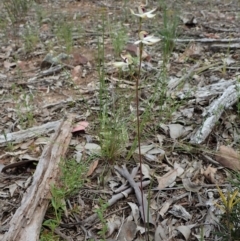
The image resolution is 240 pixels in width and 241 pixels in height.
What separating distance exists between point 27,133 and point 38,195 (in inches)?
28.2

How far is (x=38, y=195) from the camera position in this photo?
192cm

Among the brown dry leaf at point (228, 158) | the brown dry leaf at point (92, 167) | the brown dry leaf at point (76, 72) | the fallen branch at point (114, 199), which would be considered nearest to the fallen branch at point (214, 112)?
the brown dry leaf at point (228, 158)

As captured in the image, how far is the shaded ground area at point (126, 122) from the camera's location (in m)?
1.96

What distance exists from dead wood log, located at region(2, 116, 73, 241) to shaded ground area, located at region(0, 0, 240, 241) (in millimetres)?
62

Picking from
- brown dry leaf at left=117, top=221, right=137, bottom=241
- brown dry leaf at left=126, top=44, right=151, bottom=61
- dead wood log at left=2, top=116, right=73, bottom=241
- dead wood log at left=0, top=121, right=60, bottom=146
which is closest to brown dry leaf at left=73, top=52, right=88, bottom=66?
brown dry leaf at left=126, top=44, right=151, bottom=61

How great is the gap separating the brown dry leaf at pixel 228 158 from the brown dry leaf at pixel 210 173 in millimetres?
69

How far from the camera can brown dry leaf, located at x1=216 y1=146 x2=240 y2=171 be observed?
2.20m

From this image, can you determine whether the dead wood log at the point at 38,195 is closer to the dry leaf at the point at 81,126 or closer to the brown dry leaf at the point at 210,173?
the dry leaf at the point at 81,126

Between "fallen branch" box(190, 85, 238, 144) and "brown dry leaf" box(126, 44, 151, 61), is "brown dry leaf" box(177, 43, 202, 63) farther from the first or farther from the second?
"fallen branch" box(190, 85, 238, 144)

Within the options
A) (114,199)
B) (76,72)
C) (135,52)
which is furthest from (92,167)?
(135,52)

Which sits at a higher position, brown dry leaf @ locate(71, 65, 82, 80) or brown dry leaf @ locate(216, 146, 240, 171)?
brown dry leaf @ locate(216, 146, 240, 171)

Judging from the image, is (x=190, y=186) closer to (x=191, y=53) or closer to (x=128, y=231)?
(x=128, y=231)

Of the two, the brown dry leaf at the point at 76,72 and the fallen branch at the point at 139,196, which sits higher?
the fallen branch at the point at 139,196

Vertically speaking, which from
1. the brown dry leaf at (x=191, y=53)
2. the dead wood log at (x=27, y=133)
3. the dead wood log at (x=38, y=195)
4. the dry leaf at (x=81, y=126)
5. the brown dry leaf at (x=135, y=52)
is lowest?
the brown dry leaf at (x=191, y=53)
